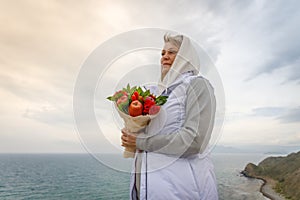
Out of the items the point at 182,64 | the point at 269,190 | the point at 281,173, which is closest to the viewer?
the point at 182,64

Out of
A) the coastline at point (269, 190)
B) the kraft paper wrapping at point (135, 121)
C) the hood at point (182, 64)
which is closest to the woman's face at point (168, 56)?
the hood at point (182, 64)

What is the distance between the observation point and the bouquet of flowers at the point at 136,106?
990 mm

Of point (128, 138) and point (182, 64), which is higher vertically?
point (182, 64)

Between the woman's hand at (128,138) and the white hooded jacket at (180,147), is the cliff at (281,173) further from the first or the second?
the woman's hand at (128,138)

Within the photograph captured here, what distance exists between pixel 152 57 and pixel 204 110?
1.09 feet

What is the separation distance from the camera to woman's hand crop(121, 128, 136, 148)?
106 centimetres

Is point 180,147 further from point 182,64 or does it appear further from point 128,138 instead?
point 182,64

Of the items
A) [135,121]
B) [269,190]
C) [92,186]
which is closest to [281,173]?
[269,190]

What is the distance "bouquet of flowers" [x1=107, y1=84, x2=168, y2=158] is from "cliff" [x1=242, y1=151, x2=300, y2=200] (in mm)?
16211

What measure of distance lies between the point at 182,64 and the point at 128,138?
1.25 feet

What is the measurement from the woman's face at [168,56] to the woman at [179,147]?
11cm

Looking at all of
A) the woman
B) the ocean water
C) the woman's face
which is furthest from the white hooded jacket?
the ocean water

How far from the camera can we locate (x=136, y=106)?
0.99 meters

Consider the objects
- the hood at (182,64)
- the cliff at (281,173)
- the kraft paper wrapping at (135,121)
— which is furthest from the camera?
the cliff at (281,173)
